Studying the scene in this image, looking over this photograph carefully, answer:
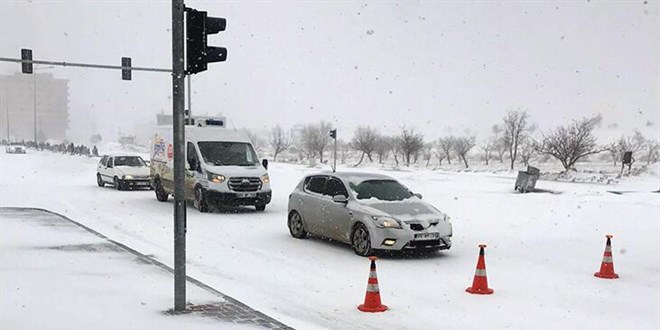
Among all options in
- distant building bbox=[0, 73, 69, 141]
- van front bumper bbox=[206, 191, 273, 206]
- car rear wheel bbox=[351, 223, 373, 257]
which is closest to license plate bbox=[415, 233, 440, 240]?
car rear wheel bbox=[351, 223, 373, 257]

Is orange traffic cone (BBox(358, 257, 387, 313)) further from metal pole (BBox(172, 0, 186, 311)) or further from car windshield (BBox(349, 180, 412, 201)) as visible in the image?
car windshield (BBox(349, 180, 412, 201))

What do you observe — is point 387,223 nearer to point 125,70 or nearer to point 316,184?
point 316,184

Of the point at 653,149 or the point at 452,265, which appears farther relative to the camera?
the point at 653,149

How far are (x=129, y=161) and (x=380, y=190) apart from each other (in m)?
19.0

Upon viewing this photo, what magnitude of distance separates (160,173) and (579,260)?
48.7 feet

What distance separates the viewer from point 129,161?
27359 mm

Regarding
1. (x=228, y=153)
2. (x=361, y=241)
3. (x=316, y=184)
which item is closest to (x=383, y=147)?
(x=228, y=153)

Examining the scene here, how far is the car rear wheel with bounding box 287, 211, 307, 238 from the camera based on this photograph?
12630 mm

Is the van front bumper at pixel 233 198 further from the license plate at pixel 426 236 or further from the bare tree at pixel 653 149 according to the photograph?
the bare tree at pixel 653 149

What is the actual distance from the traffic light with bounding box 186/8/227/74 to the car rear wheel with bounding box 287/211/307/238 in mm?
6871

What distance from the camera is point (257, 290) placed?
806 cm

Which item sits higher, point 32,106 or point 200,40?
point 32,106

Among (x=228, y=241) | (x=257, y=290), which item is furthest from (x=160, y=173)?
(x=257, y=290)

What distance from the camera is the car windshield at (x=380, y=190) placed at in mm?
11336
